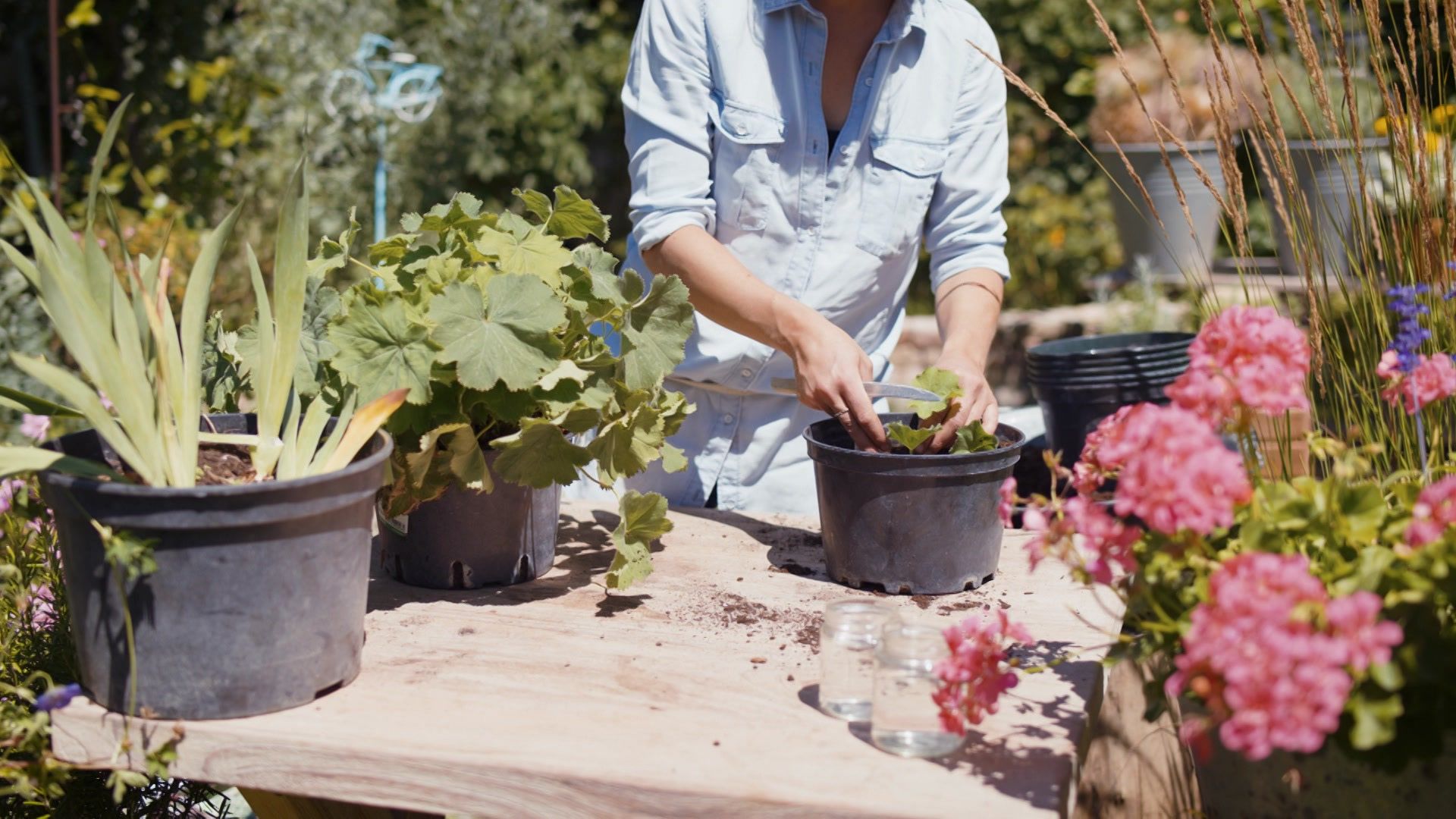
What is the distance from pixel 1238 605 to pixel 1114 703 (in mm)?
791

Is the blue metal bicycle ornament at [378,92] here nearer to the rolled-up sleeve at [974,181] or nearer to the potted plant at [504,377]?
the rolled-up sleeve at [974,181]

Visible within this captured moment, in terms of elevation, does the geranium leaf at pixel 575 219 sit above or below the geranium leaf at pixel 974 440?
above

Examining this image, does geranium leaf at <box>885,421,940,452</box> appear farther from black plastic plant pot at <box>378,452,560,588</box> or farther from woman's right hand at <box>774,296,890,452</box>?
black plastic plant pot at <box>378,452,560,588</box>

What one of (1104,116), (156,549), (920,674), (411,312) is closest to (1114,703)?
(920,674)

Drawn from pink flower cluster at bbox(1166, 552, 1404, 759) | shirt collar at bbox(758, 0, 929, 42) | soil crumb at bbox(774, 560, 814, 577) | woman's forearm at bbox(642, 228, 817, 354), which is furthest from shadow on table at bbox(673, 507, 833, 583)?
shirt collar at bbox(758, 0, 929, 42)

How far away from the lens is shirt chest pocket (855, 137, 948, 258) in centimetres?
208

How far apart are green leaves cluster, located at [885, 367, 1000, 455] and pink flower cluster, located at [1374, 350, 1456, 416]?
46 cm

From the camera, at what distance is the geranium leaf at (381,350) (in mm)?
1253

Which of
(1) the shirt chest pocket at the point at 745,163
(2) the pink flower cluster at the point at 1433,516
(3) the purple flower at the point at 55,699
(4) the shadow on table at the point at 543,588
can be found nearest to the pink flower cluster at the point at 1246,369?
(2) the pink flower cluster at the point at 1433,516

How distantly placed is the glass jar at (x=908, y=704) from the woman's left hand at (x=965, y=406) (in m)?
0.47

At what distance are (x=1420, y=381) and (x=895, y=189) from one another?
3.70 feet

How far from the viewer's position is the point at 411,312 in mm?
1350

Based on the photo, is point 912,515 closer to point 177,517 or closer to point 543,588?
point 543,588

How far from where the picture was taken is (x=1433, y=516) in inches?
35.6
